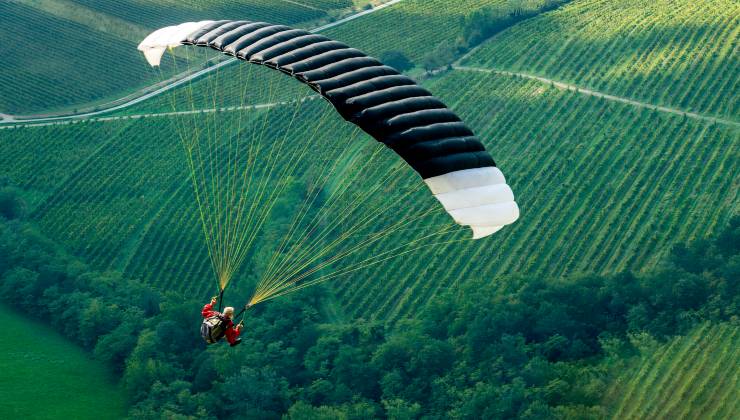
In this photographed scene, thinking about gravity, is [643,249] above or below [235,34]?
below

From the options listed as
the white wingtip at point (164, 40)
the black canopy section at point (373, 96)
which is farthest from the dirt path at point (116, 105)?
the black canopy section at point (373, 96)

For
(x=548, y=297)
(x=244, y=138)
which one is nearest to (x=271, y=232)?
(x=244, y=138)

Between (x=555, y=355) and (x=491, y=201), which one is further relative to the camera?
(x=555, y=355)

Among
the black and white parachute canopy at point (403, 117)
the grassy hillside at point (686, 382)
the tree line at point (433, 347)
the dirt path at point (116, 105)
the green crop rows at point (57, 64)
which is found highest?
the green crop rows at point (57, 64)

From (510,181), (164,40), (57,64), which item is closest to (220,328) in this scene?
(164,40)

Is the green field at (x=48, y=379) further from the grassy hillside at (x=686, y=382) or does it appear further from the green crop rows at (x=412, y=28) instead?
the green crop rows at (x=412, y=28)

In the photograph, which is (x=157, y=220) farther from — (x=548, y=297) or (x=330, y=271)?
(x=548, y=297)

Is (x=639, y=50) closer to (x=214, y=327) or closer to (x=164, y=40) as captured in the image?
(x=164, y=40)
